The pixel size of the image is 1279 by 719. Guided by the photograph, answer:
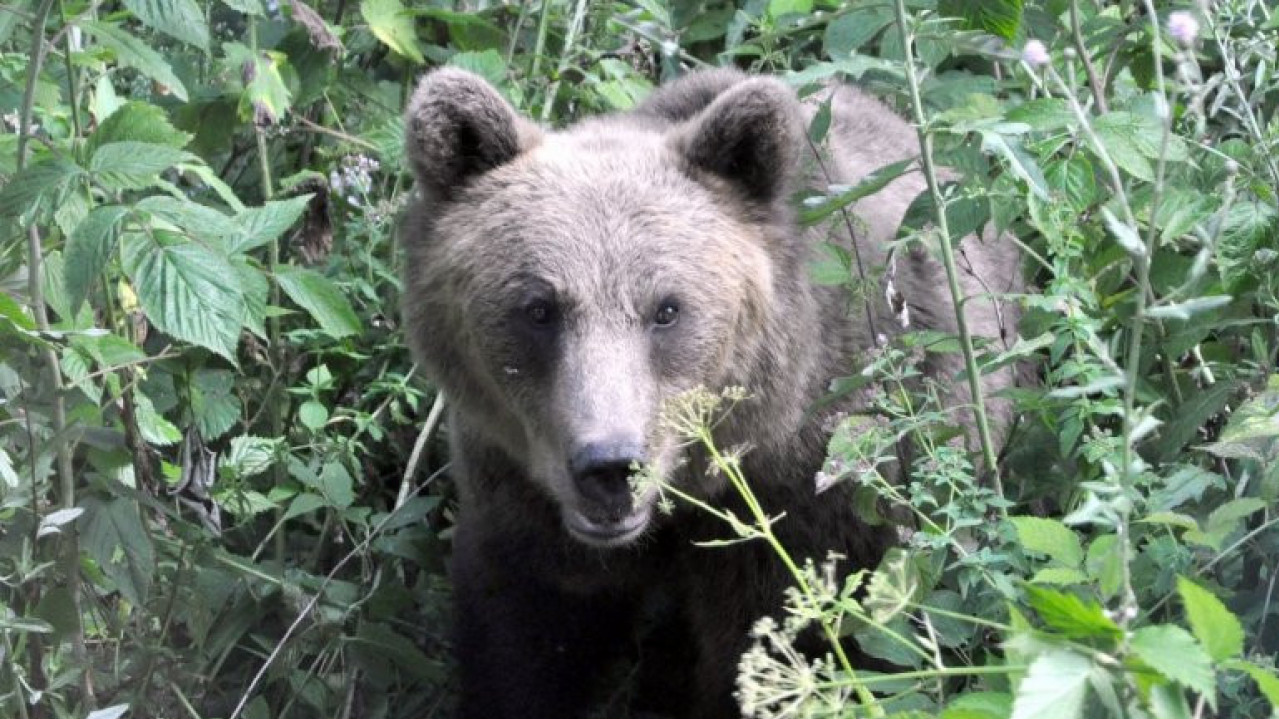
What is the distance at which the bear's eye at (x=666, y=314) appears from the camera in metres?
4.88

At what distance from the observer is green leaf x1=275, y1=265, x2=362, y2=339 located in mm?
5383

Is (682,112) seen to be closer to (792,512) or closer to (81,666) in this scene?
(792,512)

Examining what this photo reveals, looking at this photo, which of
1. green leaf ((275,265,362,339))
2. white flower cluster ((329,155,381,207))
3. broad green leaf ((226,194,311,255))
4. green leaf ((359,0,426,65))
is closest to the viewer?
broad green leaf ((226,194,311,255))

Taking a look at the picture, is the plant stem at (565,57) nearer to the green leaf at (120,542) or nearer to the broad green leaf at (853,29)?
the broad green leaf at (853,29)

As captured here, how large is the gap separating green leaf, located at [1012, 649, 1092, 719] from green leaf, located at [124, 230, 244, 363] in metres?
2.30

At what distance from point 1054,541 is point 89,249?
90.3 inches

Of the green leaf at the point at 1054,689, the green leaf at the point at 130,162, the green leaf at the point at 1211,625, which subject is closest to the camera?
the green leaf at the point at 1054,689

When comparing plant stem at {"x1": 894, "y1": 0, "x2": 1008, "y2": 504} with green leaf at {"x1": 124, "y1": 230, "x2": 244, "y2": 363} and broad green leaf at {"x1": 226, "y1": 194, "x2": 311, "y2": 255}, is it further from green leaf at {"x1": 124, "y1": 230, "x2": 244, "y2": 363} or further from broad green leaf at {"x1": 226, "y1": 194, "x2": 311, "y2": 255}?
broad green leaf at {"x1": 226, "y1": 194, "x2": 311, "y2": 255}

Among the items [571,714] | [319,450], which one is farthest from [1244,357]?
[319,450]

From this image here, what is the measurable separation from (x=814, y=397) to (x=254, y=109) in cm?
238

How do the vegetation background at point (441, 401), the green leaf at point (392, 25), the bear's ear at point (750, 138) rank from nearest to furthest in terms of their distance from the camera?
the vegetation background at point (441, 401)
the bear's ear at point (750, 138)
the green leaf at point (392, 25)

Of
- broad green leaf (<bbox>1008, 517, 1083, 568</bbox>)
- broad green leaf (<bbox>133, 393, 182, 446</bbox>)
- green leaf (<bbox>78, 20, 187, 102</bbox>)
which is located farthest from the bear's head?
broad green leaf (<bbox>1008, 517, 1083, 568</bbox>)

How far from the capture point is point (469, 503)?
575cm

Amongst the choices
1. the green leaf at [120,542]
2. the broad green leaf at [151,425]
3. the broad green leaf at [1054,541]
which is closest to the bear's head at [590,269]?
the broad green leaf at [151,425]
